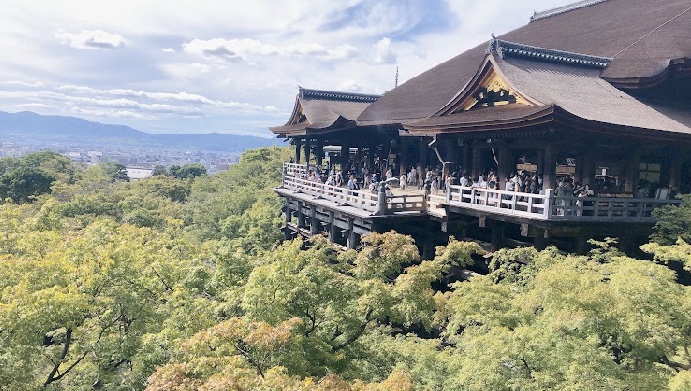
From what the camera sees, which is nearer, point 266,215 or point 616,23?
point 616,23

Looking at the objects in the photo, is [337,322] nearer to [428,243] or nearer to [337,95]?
[428,243]

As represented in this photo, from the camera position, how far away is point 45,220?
67.3 ft

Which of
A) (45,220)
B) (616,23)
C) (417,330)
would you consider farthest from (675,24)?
(45,220)

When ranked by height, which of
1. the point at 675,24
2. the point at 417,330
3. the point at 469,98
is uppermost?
the point at 675,24

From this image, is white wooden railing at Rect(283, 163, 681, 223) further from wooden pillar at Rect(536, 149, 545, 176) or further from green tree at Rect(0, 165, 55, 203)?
green tree at Rect(0, 165, 55, 203)

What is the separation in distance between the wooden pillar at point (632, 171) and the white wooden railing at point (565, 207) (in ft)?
1.88

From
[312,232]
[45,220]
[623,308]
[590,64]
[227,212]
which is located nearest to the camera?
[623,308]

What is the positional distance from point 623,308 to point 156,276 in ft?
31.7

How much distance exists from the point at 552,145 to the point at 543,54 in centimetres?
501

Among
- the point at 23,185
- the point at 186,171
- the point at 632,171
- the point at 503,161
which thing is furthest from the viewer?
the point at 186,171

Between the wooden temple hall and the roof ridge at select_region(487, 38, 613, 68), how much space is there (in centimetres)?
4

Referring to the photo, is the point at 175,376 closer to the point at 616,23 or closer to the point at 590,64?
the point at 590,64

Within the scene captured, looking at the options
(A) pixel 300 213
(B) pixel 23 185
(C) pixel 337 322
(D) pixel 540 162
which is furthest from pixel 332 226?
(B) pixel 23 185

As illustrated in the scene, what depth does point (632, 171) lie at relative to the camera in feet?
47.6
